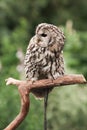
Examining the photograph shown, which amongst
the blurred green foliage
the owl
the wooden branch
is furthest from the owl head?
the blurred green foliage

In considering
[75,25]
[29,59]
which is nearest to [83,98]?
[29,59]

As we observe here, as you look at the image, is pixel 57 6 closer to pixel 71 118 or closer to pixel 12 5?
pixel 12 5

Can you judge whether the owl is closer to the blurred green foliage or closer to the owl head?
the owl head

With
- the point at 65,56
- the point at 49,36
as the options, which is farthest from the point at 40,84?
the point at 65,56

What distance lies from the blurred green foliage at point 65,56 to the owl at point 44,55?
1.42m

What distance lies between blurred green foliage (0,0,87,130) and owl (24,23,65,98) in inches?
55.8

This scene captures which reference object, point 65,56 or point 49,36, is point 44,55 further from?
point 65,56

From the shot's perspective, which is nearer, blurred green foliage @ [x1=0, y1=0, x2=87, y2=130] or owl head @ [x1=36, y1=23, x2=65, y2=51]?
owl head @ [x1=36, y1=23, x2=65, y2=51]

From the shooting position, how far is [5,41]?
27.4ft

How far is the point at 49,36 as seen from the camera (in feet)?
10.8

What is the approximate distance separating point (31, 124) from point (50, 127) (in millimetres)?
1085

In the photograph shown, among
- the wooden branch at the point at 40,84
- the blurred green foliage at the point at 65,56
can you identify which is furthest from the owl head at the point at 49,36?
the blurred green foliage at the point at 65,56

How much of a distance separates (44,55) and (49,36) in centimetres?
11

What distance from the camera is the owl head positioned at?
328 cm
